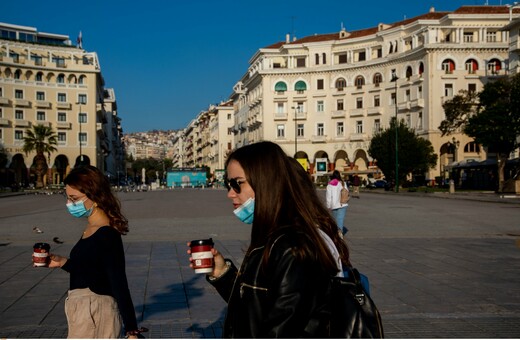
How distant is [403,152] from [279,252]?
6129 cm

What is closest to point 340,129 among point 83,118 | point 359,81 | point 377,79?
point 359,81

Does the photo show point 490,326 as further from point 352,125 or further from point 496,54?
point 352,125

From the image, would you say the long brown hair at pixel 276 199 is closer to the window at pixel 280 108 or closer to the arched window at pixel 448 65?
the arched window at pixel 448 65

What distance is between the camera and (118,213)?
4.04 metres

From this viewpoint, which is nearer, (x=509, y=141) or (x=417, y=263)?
(x=417, y=263)

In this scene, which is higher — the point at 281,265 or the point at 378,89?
the point at 378,89

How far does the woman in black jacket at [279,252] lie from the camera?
2346 mm

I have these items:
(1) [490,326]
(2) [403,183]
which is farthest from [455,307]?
(2) [403,183]

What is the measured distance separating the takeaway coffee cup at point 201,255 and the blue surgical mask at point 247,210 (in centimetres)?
20

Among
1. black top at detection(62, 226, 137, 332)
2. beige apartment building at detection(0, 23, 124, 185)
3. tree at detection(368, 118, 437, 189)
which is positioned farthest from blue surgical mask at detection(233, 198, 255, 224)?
beige apartment building at detection(0, 23, 124, 185)

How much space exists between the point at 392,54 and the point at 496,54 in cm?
1217

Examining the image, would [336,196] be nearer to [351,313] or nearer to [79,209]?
[79,209]

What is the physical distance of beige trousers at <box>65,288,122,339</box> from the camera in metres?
3.79

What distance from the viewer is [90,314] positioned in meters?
3.79
